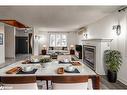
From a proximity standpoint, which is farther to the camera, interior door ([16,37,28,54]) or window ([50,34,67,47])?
window ([50,34,67,47])

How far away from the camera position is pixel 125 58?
4.44 m

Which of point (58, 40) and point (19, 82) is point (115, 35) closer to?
point (19, 82)

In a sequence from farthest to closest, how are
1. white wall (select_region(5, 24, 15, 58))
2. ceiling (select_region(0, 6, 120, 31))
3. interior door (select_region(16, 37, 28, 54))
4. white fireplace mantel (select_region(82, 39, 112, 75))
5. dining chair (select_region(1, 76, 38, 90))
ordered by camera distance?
interior door (select_region(16, 37, 28, 54)) → white wall (select_region(5, 24, 15, 58)) → white fireplace mantel (select_region(82, 39, 112, 75)) → ceiling (select_region(0, 6, 120, 31)) → dining chair (select_region(1, 76, 38, 90))

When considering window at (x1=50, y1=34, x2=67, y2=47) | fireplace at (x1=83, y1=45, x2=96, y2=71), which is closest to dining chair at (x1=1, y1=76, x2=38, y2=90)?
fireplace at (x1=83, y1=45, x2=96, y2=71)

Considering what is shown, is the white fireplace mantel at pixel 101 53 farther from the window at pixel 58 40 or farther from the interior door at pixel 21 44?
the interior door at pixel 21 44

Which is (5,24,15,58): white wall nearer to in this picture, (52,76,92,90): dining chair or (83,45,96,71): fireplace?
(83,45,96,71): fireplace

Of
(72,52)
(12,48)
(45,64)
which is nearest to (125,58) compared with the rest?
(45,64)

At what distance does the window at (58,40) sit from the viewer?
48.0 feet

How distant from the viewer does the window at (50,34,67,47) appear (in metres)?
14.6

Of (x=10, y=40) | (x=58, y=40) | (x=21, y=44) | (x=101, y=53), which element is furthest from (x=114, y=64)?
(x=21, y=44)

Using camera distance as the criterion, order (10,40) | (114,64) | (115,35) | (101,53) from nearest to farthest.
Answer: (114,64) → (115,35) → (101,53) → (10,40)

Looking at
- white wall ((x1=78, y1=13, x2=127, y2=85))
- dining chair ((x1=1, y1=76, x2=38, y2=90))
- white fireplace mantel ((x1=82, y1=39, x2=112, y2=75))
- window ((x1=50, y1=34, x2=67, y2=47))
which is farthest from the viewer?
window ((x1=50, y1=34, x2=67, y2=47))

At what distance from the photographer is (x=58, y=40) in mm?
14805
